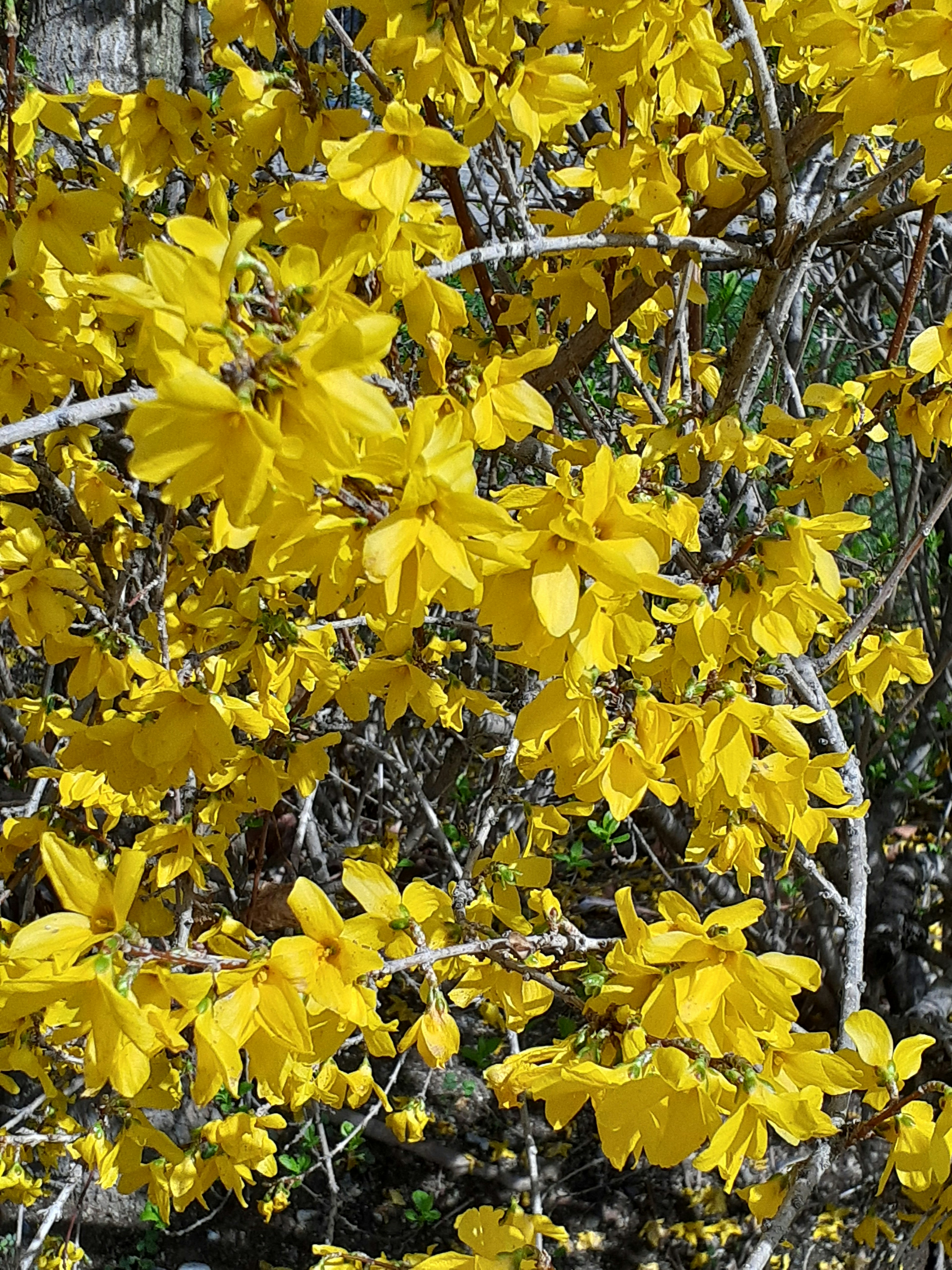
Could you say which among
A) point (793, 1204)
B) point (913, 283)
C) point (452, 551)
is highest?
point (913, 283)

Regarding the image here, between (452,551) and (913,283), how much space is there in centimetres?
130

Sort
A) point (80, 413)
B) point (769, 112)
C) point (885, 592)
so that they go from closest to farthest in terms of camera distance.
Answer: point (80, 413) → point (769, 112) → point (885, 592)

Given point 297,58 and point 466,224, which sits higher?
point 297,58

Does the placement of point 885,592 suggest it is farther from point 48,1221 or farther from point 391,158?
→ point 48,1221

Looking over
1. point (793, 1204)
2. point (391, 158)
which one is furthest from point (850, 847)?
point (391, 158)

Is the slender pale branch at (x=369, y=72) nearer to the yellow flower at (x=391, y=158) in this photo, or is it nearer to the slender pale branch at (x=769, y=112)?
the yellow flower at (x=391, y=158)

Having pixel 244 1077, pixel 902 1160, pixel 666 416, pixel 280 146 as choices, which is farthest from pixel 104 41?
pixel 902 1160

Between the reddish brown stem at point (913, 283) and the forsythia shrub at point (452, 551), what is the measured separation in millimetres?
37

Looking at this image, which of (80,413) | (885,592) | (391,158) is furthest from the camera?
(885,592)

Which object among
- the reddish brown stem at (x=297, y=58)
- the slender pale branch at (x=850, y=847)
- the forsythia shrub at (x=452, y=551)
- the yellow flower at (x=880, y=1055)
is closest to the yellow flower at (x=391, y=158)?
the forsythia shrub at (x=452, y=551)

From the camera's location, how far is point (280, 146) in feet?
5.68

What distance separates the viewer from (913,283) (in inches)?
69.9

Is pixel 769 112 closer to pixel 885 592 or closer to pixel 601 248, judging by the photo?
pixel 601 248

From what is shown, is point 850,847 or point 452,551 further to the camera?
point 850,847
